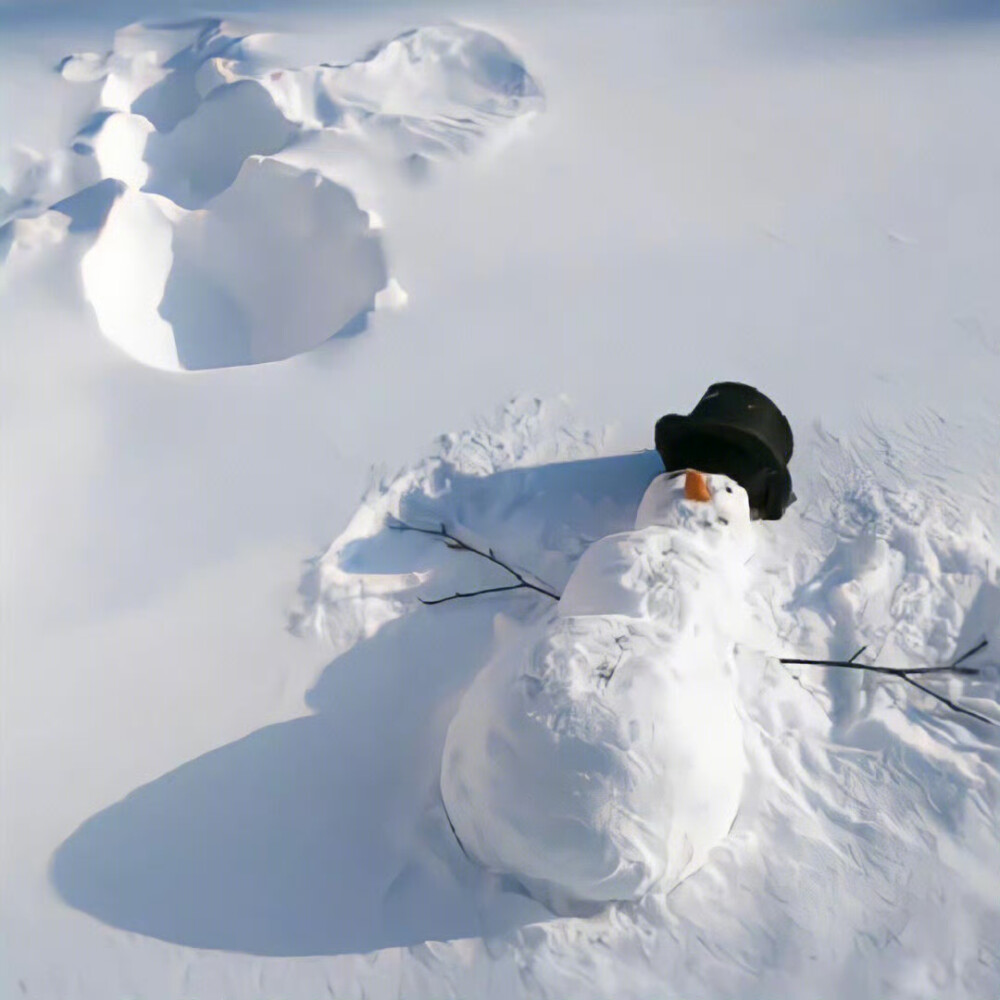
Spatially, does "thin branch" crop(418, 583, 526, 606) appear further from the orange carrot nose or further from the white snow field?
the orange carrot nose

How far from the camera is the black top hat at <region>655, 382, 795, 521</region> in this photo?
5.94 feet

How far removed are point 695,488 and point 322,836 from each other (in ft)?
2.41

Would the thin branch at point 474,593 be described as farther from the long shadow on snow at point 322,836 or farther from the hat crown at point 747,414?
the hat crown at point 747,414

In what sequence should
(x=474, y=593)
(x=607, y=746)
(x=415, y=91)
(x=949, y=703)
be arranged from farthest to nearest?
(x=415, y=91), (x=474, y=593), (x=949, y=703), (x=607, y=746)

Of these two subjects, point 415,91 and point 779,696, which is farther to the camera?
point 415,91

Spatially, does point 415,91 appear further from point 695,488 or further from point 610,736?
point 610,736

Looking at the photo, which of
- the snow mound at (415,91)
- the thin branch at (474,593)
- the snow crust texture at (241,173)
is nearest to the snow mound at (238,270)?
the snow crust texture at (241,173)

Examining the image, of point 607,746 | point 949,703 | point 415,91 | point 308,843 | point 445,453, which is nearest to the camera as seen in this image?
point 607,746

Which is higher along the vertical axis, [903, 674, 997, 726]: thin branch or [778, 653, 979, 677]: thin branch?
[778, 653, 979, 677]: thin branch

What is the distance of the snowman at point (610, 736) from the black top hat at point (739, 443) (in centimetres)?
24

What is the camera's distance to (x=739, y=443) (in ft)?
5.93

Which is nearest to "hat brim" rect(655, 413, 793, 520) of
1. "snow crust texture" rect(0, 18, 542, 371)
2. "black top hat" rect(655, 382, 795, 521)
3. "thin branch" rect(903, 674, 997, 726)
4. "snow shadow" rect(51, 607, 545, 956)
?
"black top hat" rect(655, 382, 795, 521)

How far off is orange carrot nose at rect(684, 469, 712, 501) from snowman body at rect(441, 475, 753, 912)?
17cm

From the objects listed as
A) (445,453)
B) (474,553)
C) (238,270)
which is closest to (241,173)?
(238,270)
